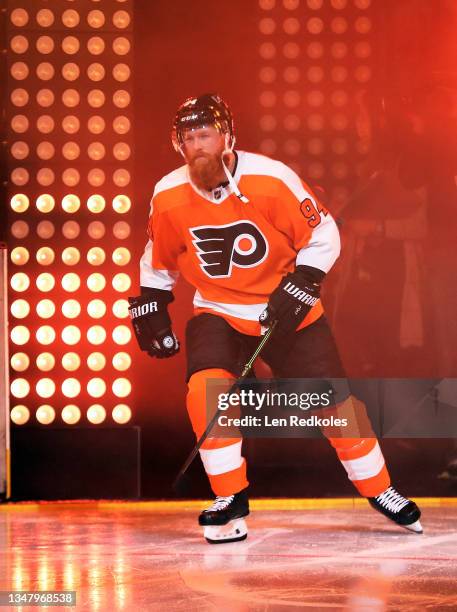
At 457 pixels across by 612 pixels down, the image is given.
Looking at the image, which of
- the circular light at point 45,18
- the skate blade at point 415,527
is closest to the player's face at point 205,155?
the circular light at point 45,18

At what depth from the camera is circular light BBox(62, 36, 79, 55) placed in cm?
384

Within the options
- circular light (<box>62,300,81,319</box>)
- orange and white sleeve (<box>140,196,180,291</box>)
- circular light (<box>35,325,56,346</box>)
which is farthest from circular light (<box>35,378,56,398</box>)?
orange and white sleeve (<box>140,196,180,291</box>)

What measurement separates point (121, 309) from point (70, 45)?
101 cm

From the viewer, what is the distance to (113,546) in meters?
3.04

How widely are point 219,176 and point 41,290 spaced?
3.10 feet

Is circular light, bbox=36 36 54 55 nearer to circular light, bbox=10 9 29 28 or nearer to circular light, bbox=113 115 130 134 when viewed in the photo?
circular light, bbox=10 9 29 28

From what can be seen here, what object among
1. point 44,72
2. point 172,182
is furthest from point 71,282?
point 44,72

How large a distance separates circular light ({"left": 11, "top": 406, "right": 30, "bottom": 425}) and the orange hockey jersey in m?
0.87

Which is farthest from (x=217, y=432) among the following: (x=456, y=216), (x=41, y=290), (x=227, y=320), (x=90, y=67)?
(x=90, y=67)

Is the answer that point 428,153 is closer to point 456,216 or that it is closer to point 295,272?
point 456,216

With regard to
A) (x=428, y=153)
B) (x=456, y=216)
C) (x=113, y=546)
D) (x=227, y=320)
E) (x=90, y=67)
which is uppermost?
(x=90, y=67)

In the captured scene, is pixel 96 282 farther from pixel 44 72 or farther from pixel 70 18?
pixel 70 18

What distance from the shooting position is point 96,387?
3.85 m

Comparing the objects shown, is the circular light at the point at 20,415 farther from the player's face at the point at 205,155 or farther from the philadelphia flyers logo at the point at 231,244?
the player's face at the point at 205,155
